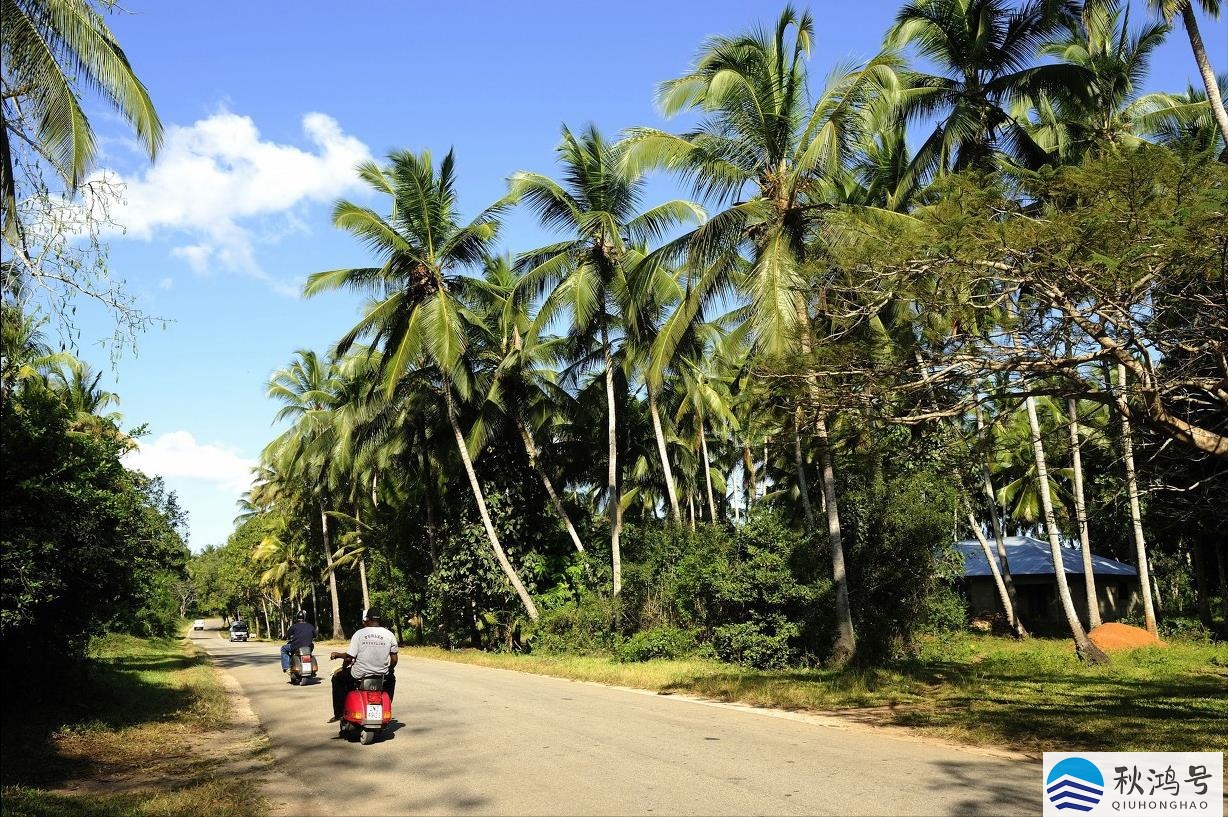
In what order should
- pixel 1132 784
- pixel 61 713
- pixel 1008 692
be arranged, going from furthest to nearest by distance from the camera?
pixel 1008 692 → pixel 61 713 → pixel 1132 784

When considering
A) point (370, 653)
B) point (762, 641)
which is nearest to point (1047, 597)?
point (762, 641)

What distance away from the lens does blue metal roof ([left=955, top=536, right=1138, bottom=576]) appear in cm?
3531

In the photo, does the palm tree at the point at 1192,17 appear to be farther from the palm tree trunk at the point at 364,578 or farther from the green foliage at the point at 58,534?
the palm tree trunk at the point at 364,578

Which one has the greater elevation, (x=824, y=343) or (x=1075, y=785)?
(x=824, y=343)

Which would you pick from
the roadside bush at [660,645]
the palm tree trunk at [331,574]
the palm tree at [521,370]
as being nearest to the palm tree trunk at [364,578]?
the palm tree trunk at [331,574]

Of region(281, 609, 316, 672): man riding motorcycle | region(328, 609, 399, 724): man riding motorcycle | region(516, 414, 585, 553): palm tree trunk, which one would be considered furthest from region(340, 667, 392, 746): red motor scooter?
region(516, 414, 585, 553): palm tree trunk

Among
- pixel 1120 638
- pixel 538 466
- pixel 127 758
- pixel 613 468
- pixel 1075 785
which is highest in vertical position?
pixel 538 466

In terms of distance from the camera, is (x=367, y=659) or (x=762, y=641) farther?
(x=762, y=641)

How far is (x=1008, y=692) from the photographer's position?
1320cm

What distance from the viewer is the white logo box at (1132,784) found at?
632 centimetres

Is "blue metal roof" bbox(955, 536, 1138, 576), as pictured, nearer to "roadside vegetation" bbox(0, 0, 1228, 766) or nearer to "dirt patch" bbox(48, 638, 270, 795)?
"roadside vegetation" bbox(0, 0, 1228, 766)

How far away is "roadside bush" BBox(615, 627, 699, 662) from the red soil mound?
1016cm

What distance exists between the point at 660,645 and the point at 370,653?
11423 millimetres

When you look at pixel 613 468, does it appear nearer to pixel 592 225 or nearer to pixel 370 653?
pixel 592 225
